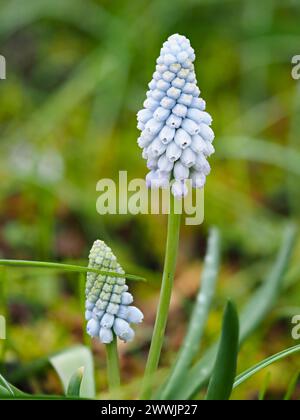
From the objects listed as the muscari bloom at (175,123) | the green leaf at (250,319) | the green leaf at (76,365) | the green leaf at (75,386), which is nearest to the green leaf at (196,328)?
the green leaf at (250,319)

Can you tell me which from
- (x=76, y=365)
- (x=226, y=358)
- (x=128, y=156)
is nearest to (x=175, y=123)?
(x=226, y=358)

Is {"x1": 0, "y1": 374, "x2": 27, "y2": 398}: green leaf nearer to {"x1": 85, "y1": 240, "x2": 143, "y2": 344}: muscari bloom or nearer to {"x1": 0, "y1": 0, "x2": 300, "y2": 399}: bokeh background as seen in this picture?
{"x1": 85, "y1": 240, "x2": 143, "y2": 344}: muscari bloom

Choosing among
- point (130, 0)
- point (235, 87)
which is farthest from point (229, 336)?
point (130, 0)

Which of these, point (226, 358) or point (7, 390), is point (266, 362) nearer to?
point (226, 358)

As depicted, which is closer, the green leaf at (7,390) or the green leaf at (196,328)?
the green leaf at (7,390)

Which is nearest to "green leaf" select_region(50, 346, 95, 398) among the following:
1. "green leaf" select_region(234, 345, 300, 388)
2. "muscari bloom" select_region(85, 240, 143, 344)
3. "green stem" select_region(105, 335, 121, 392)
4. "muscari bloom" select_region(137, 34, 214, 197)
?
"green stem" select_region(105, 335, 121, 392)

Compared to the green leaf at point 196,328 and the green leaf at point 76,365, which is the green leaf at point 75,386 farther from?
the green leaf at point 196,328

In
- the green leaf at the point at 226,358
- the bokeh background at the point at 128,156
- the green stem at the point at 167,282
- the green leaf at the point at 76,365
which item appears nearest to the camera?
the green leaf at the point at 226,358
